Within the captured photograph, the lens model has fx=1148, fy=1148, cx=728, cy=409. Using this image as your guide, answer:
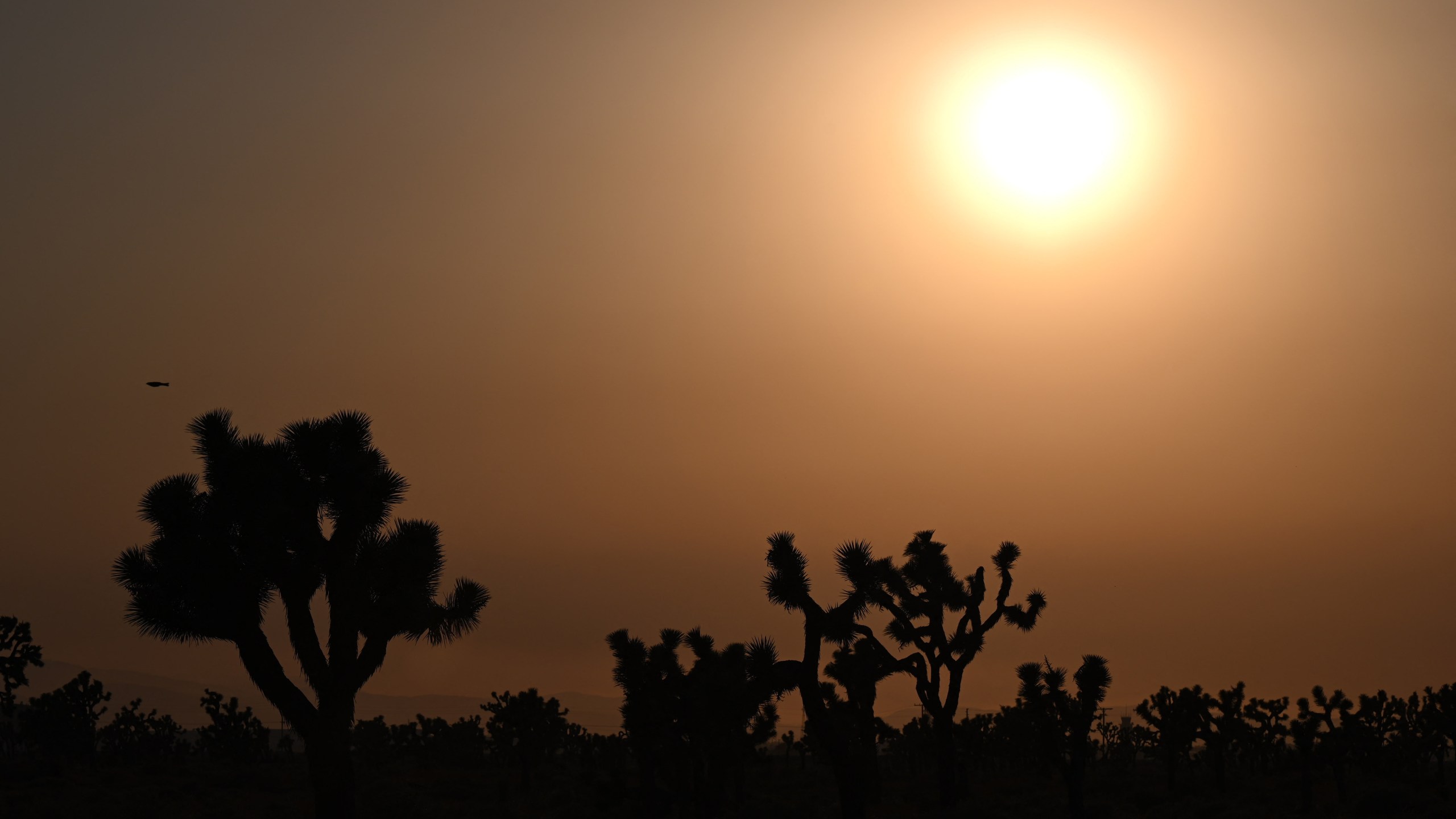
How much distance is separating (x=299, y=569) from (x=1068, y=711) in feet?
60.6

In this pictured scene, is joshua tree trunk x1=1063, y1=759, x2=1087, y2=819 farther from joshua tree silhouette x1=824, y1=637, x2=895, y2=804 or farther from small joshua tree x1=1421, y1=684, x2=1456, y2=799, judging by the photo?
small joshua tree x1=1421, y1=684, x2=1456, y2=799

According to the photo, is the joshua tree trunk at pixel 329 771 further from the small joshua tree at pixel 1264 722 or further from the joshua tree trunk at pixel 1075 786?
the small joshua tree at pixel 1264 722

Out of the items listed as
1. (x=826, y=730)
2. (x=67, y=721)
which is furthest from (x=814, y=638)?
(x=67, y=721)

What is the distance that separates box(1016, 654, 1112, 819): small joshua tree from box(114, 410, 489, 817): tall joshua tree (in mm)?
14887

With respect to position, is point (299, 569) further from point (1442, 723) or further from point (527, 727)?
point (1442, 723)

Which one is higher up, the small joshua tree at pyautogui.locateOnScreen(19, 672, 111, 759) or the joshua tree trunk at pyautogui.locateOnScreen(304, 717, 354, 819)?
the small joshua tree at pyautogui.locateOnScreen(19, 672, 111, 759)

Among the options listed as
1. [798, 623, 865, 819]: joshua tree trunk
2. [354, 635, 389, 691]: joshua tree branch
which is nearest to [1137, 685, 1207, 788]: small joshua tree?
[798, 623, 865, 819]: joshua tree trunk

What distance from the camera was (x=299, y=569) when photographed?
20.9 m

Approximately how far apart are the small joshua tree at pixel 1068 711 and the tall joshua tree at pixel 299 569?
14.9 metres

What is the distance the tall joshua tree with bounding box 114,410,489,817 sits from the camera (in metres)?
20.6

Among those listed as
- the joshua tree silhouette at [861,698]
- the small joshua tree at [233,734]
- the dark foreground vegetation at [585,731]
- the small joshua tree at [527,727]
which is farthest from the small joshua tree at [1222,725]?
the small joshua tree at [233,734]

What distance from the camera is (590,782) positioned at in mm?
36438

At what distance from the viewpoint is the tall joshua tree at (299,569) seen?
20.6m

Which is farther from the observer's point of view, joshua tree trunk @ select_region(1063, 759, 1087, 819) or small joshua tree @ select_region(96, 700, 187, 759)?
small joshua tree @ select_region(96, 700, 187, 759)
